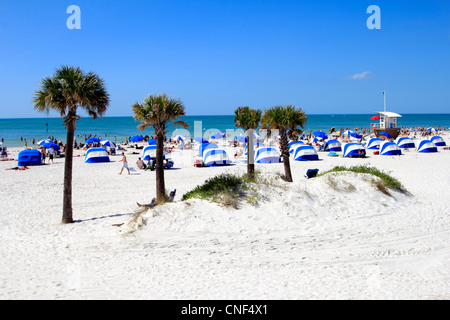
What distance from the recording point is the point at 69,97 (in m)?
10.6

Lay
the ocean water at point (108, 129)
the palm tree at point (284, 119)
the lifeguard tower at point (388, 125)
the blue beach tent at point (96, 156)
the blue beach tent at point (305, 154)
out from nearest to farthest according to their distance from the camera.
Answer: the palm tree at point (284, 119)
the blue beach tent at point (96, 156)
the blue beach tent at point (305, 154)
the lifeguard tower at point (388, 125)
the ocean water at point (108, 129)

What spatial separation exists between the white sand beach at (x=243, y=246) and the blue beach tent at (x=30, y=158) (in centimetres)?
1276

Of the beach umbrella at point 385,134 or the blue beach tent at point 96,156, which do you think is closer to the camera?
the blue beach tent at point 96,156

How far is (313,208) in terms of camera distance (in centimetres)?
1113

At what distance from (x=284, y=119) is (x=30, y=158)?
21312mm

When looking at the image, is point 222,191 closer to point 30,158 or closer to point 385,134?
A: point 30,158

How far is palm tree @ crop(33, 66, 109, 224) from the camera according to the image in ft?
34.4

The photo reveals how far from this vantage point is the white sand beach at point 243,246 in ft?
21.6

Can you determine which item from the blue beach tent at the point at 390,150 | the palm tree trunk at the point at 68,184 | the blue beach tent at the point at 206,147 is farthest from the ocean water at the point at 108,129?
the palm tree trunk at the point at 68,184

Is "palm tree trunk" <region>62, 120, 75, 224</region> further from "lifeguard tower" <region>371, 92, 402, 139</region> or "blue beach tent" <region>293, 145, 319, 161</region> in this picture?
"lifeguard tower" <region>371, 92, 402, 139</region>

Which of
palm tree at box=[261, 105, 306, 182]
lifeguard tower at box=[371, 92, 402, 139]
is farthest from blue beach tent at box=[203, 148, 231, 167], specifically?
lifeguard tower at box=[371, 92, 402, 139]

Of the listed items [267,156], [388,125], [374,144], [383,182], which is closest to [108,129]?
[388,125]

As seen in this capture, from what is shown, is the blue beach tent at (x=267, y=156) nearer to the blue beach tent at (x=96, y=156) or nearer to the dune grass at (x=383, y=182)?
the dune grass at (x=383, y=182)
